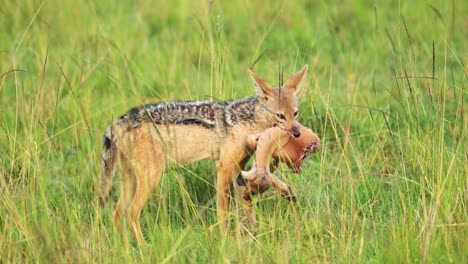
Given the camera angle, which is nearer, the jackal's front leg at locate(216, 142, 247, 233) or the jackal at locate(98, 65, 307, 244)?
the jackal at locate(98, 65, 307, 244)

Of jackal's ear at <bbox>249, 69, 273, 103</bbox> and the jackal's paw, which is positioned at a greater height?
jackal's ear at <bbox>249, 69, 273, 103</bbox>

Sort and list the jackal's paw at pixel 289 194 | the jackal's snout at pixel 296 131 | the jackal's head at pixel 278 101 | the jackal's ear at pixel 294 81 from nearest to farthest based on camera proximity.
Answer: the jackal's paw at pixel 289 194 < the jackal's snout at pixel 296 131 < the jackal's head at pixel 278 101 < the jackal's ear at pixel 294 81

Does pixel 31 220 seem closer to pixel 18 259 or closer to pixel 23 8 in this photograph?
pixel 18 259

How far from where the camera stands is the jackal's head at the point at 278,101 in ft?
20.0

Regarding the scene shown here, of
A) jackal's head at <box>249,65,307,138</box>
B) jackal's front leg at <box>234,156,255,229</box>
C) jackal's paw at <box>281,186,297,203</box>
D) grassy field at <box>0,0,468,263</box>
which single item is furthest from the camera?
jackal's head at <box>249,65,307,138</box>

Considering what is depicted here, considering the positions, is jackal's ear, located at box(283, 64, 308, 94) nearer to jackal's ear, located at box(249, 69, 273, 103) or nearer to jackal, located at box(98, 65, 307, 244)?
jackal, located at box(98, 65, 307, 244)

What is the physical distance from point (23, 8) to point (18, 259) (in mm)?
5317

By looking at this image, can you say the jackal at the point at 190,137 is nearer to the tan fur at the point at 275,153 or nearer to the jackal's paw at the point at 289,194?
the tan fur at the point at 275,153

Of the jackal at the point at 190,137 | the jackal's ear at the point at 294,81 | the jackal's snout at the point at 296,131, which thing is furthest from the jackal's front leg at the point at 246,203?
the jackal's ear at the point at 294,81

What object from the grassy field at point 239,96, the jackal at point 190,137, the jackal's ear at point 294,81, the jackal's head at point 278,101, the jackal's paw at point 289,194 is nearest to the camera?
the grassy field at point 239,96

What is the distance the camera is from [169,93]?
8.00m

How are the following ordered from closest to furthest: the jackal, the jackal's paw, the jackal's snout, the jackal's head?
the jackal's paw
the jackal's snout
the jackal
the jackal's head

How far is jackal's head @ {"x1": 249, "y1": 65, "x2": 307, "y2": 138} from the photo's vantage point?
6.09 metres

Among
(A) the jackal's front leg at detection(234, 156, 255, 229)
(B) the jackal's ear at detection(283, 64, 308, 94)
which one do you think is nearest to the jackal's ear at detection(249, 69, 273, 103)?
(B) the jackal's ear at detection(283, 64, 308, 94)
